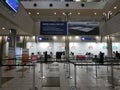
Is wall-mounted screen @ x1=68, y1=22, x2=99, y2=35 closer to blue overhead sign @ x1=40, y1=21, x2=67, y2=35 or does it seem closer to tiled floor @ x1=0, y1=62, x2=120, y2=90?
blue overhead sign @ x1=40, y1=21, x2=67, y2=35

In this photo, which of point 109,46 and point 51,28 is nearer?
point 51,28

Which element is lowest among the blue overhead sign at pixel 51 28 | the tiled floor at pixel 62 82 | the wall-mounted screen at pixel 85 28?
the tiled floor at pixel 62 82

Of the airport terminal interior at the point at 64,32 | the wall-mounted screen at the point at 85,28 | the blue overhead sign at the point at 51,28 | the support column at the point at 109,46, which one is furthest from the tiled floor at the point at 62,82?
the support column at the point at 109,46

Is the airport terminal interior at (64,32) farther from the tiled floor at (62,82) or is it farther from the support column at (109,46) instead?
the tiled floor at (62,82)

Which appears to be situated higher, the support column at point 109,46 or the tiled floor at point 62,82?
the support column at point 109,46

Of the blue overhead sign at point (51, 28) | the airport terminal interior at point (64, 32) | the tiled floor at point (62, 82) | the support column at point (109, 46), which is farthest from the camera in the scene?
the support column at point (109, 46)

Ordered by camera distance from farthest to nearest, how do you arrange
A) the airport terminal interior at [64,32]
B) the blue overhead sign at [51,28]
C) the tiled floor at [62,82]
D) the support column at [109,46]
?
1. the support column at [109,46]
2. the airport terminal interior at [64,32]
3. the blue overhead sign at [51,28]
4. the tiled floor at [62,82]

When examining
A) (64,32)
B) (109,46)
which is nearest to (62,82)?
(64,32)

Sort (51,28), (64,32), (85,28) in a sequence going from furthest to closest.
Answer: (85,28) → (64,32) → (51,28)

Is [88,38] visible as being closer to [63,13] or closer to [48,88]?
[63,13]

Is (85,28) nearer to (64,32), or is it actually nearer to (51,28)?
(64,32)

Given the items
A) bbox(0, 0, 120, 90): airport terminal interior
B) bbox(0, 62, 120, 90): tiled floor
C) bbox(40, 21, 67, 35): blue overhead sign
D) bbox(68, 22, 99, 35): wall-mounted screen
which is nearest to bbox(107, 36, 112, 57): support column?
bbox(0, 0, 120, 90): airport terminal interior

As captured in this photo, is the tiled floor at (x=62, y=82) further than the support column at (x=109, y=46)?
No

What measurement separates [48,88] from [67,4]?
43.8 feet
